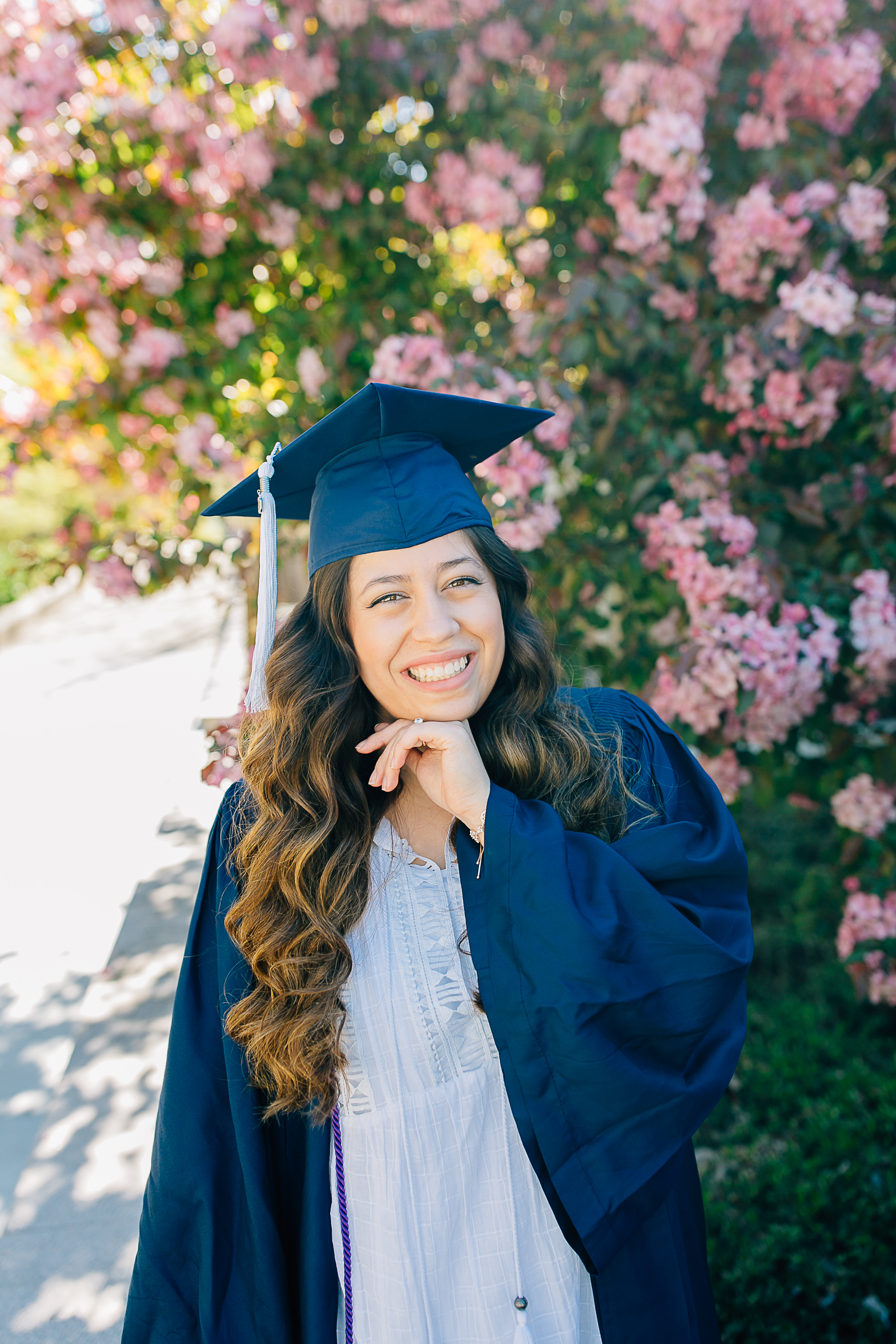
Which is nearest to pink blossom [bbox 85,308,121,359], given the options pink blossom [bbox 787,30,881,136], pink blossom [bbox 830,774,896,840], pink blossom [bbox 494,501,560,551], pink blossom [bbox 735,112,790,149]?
pink blossom [bbox 494,501,560,551]

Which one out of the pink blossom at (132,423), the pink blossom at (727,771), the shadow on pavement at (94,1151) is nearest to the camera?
the shadow on pavement at (94,1151)

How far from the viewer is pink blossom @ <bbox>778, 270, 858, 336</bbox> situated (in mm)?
2066

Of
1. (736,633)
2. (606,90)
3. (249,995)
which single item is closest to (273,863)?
(249,995)

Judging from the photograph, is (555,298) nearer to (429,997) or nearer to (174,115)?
(174,115)

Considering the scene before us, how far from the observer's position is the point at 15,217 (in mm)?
2635

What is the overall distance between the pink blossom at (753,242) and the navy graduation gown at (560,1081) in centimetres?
156

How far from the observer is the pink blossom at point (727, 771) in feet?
8.07

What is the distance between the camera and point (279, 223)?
106 inches

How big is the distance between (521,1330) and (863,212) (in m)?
2.58

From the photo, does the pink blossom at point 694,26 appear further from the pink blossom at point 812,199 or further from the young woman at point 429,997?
the young woman at point 429,997

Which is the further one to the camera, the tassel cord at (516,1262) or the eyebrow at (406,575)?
the eyebrow at (406,575)

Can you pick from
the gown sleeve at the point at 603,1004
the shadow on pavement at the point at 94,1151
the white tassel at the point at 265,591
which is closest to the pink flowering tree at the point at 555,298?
the white tassel at the point at 265,591

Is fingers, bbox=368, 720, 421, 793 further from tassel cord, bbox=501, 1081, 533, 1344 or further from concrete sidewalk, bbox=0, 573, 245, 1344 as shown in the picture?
concrete sidewalk, bbox=0, 573, 245, 1344

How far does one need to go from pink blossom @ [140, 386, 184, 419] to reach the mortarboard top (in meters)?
1.58
